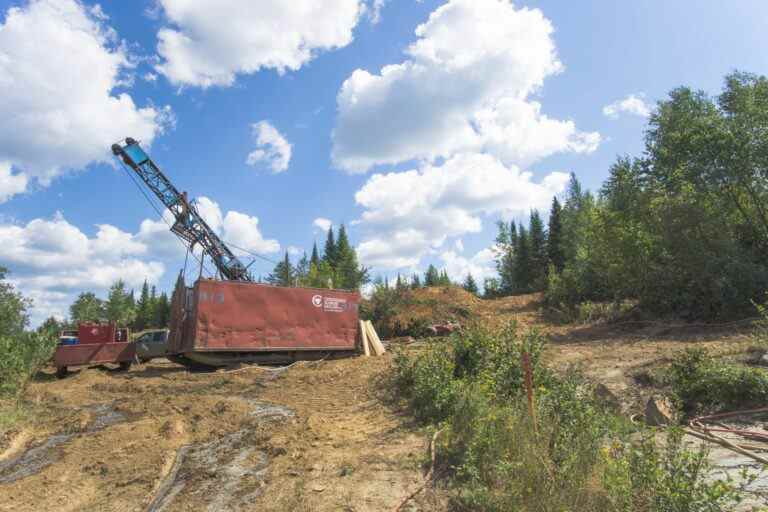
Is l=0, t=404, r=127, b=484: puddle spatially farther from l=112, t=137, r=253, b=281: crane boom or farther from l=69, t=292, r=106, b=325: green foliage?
l=69, t=292, r=106, b=325: green foliage

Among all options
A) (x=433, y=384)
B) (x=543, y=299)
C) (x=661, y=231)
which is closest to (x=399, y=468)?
(x=433, y=384)

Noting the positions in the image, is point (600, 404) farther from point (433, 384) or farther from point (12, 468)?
point (12, 468)

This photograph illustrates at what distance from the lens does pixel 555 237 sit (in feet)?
189

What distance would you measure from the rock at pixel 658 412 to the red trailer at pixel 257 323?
9942 mm

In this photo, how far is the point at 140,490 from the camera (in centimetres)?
523

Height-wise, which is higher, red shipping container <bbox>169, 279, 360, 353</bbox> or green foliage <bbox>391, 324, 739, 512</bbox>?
red shipping container <bbox>169, 279, 360, 353</bbox>

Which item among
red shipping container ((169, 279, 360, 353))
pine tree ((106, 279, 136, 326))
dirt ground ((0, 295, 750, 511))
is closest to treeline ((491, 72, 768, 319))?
dirt ground ((0, 295, 750, 511))

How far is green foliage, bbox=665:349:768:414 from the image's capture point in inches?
251

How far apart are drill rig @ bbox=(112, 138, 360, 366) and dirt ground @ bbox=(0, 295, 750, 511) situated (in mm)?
1229

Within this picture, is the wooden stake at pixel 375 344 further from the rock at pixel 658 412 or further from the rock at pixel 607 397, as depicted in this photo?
the rock at pixel 658 412

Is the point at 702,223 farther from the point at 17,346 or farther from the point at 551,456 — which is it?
the point at 17,346

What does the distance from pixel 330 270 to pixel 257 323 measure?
3959 cm

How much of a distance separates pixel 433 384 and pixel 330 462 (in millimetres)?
2210

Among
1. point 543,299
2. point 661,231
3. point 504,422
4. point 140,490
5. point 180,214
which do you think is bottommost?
point 140,490
